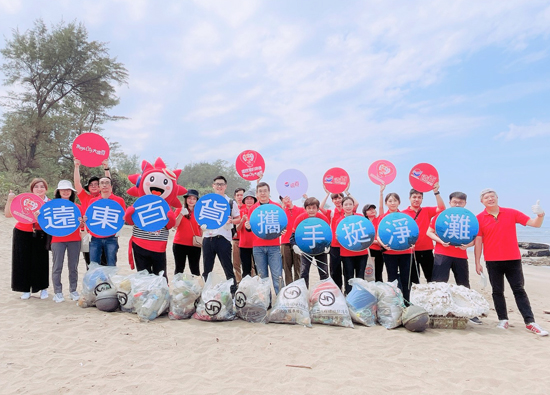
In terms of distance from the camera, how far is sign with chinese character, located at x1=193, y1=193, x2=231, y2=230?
473 centimetres

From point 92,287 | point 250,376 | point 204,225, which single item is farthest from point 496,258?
point 92,287

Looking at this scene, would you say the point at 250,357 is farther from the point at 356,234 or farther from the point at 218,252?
the point at 356,234

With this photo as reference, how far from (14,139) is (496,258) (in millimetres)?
22396

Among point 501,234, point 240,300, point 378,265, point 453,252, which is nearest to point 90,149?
point 240,300

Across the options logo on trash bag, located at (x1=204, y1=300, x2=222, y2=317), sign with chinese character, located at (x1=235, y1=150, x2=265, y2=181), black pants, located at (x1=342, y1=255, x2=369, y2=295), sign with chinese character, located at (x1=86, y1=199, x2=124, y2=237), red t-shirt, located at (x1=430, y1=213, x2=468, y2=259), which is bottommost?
→ logo on trash bag, located at (x1=204, y1=300, x2=222, y2=317)

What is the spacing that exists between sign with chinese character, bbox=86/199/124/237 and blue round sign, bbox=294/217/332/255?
247 cm

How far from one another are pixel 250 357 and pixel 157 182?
8.38 feet

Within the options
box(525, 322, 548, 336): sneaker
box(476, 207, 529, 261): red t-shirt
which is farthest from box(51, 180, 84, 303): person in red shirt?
box(525, 322, 548, 336): sneaker

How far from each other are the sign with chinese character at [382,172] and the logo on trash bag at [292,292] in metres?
2.57

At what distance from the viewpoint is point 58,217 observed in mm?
4688

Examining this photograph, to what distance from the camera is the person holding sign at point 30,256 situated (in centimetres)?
501

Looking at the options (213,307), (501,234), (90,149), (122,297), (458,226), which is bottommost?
(213,307)

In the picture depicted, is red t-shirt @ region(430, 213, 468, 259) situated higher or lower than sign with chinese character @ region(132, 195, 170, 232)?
lower

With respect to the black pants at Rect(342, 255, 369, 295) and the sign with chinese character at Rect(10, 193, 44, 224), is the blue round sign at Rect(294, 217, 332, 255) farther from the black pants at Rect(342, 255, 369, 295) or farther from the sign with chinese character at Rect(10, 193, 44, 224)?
the sign with chinese character at Rect(10, 193, 44, 224)
